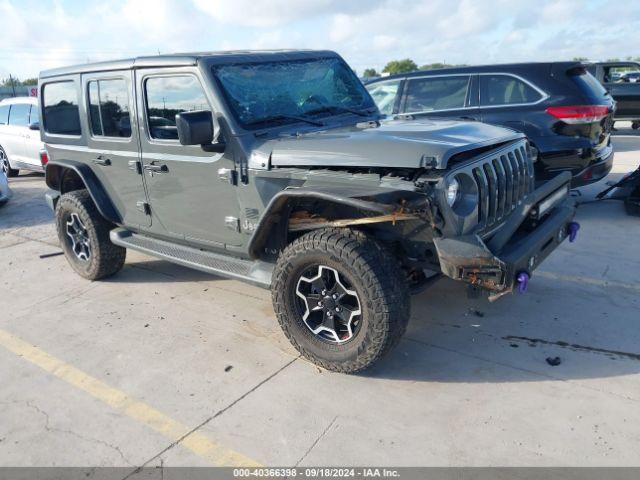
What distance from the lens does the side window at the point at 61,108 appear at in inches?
200

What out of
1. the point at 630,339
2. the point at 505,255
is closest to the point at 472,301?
the point at 630,339

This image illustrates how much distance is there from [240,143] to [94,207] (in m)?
2.23

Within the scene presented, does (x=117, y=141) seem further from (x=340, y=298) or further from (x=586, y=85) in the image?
(x=586, y=85)

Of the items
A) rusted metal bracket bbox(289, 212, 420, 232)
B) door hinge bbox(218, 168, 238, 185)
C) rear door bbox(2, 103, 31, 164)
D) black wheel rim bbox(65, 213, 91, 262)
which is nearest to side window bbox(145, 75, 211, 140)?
door hinge bbox(218, 168, 238, 185)

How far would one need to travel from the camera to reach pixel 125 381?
3559mm

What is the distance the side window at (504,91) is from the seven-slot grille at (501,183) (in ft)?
9.52

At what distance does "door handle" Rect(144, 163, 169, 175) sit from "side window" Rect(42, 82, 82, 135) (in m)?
1.16

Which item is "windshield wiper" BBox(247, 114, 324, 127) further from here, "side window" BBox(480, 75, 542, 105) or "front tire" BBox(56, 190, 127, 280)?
"side window" BBox(480, 75, 542, 105)

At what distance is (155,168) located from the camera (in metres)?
4.35

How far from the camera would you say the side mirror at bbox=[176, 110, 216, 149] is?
3.46 m

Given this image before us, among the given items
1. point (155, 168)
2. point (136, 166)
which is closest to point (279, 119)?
point (155, 168)

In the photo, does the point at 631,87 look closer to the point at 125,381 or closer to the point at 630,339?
the point at 630,339

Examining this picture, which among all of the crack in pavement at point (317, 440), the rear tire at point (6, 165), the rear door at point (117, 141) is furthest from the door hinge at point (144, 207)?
the rear tire at point (6, 165)

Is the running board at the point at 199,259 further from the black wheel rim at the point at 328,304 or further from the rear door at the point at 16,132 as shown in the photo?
the rear door at the point at 16,132
